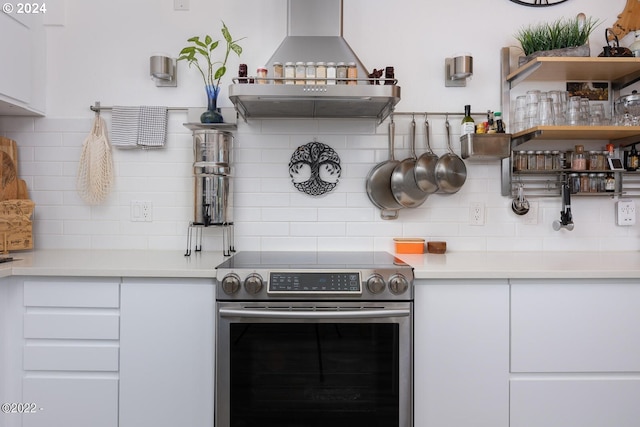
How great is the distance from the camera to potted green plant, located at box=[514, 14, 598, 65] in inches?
78.2

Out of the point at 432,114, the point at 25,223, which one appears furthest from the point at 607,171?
the point at 25,223

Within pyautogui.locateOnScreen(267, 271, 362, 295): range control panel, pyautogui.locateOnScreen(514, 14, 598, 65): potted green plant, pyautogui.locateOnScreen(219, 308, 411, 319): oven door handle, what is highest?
pyautogui.locateOnScreen(514, 14, 598, 65): potted green plant

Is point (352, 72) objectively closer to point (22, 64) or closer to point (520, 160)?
point (520, 160)

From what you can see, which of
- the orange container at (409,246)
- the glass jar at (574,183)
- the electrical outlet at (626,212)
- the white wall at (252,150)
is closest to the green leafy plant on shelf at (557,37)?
the white wall at (252,150)

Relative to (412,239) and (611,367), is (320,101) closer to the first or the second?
(412,239)

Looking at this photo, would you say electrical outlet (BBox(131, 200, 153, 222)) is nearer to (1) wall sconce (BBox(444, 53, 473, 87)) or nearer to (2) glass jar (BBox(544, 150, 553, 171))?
(1) wall sconce (BBox(444, 53, 473, 87))

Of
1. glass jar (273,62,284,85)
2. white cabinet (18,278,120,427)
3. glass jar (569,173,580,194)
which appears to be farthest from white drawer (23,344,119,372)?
glass jar (569,173,580,194)

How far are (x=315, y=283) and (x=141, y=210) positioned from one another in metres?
1.15

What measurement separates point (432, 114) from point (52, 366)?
205cm

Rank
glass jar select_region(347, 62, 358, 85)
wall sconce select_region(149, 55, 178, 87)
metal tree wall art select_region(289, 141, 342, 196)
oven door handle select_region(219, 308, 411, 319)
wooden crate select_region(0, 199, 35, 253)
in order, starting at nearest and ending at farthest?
1. oven door handle select_region(219, 308, 411, 319)
2. glass jar select_region(347, 62, 358, 85)
3. wooden crate select_region(0, 199, 35, 253)
4. wall sconce select_region(149, 55, 178, 87)
5. metal tree wall art select_region(289, 141, 342, 196)

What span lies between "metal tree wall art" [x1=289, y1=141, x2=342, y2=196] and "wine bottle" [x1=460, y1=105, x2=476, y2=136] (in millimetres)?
652

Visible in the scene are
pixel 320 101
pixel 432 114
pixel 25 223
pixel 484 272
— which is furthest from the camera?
pixel 432 114

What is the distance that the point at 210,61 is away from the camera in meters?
2.17

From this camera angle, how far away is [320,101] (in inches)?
73.0
